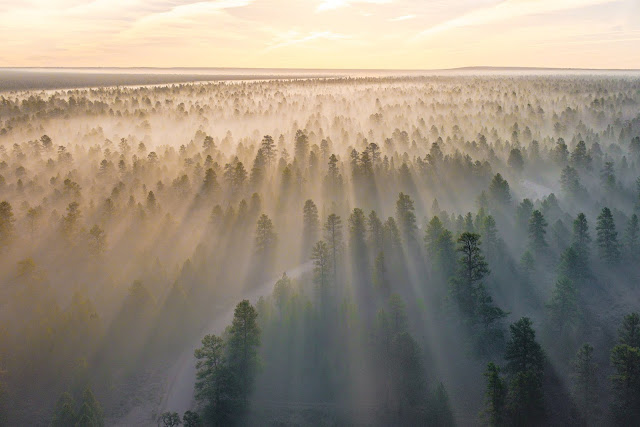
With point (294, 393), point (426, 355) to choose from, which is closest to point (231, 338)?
point (294, 393)

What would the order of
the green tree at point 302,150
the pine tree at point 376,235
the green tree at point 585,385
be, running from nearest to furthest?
the green tree at point 585,385 → the pine tree at point 376,235 → the green tree at point 302,150

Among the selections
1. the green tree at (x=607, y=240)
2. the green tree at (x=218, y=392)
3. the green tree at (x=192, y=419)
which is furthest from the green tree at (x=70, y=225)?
the green tree at (x=607, y=240)

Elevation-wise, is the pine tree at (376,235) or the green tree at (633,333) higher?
the pine tree at (376,235)

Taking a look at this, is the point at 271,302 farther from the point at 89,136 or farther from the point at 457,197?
the point at 89,136

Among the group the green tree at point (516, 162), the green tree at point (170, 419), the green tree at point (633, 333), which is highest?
the green tree at point (516, 162)

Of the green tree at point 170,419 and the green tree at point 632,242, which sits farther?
the green tree at point 632,242

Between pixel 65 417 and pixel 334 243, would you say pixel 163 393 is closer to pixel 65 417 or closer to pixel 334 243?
pixel 65 417

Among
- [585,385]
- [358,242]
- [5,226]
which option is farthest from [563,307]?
[5,226]

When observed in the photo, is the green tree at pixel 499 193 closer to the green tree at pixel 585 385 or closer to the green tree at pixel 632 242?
the green tree at pixel 632 242
